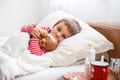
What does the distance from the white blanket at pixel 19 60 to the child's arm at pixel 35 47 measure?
32 mm

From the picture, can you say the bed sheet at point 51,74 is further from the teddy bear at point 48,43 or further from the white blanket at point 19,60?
the teddy bear at point 48,43

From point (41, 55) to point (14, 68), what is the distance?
0.78 feet

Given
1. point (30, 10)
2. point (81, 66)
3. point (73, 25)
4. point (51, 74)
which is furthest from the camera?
point (30, 10)

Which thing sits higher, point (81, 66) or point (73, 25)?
point (73, 25)

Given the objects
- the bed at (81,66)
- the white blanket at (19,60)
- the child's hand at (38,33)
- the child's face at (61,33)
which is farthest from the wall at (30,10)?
the white blanket at (19,60)

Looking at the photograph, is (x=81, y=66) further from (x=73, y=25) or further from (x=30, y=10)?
(x=30, y=10)

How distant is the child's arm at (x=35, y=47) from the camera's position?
139cm

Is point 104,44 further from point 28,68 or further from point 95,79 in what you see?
point 28,68

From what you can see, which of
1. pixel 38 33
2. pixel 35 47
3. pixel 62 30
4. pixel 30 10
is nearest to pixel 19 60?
pixel 35 47

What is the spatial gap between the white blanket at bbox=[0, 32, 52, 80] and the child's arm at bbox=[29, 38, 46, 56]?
0.11 ft

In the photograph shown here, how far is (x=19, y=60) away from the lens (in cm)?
130

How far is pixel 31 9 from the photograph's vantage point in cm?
252

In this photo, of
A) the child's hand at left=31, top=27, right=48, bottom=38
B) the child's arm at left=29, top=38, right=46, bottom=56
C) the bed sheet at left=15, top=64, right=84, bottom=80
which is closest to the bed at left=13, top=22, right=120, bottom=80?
the bed sheet at left=15, top=64, right=84, bottom=80

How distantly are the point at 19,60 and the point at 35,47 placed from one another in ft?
0.52
